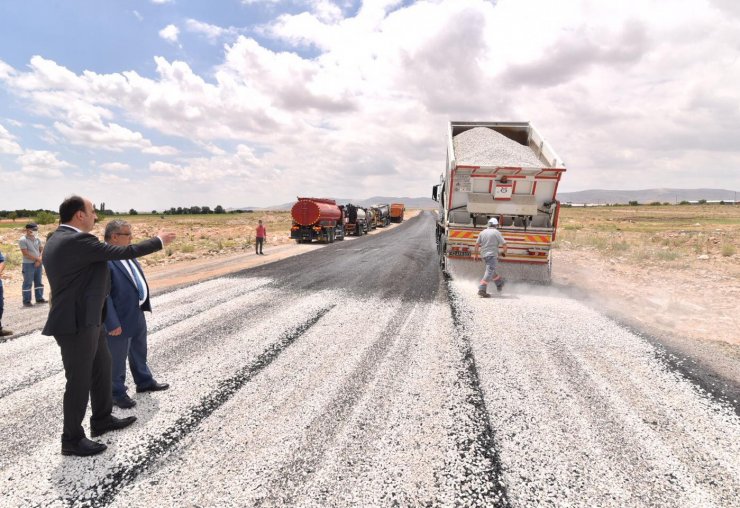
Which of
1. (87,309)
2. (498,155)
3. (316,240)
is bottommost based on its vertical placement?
(316,240)

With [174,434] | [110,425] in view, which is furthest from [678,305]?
[110,425]

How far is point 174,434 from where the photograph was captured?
3.26 m

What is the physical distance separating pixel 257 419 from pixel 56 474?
1465 mm

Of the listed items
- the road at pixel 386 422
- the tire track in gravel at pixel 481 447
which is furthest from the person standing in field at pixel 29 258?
the tire track in gravel at pixel 481 447

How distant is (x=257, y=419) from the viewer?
3500 millimetres

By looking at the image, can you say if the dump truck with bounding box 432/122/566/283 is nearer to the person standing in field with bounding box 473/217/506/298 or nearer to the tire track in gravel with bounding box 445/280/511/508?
the person standing in field with bounding box 473/217/506/298

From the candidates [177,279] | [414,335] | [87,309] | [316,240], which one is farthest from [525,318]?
[316,240]

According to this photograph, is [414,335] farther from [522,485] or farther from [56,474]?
[56,474]

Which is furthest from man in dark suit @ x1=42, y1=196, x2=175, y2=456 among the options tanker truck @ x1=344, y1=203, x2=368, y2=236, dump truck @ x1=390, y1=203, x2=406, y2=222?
dump truck @ x1=390, y1=203, x2=406, y2=222

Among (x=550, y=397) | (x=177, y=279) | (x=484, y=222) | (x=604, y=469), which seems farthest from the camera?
(x=177, y=279)

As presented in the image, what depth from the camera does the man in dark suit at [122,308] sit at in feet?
11.5

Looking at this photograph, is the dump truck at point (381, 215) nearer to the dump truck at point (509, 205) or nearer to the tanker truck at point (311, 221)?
the tanker truck at point (311, 221)

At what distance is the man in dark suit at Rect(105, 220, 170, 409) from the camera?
11.5 feet

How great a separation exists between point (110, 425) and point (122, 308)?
41.4 inches
